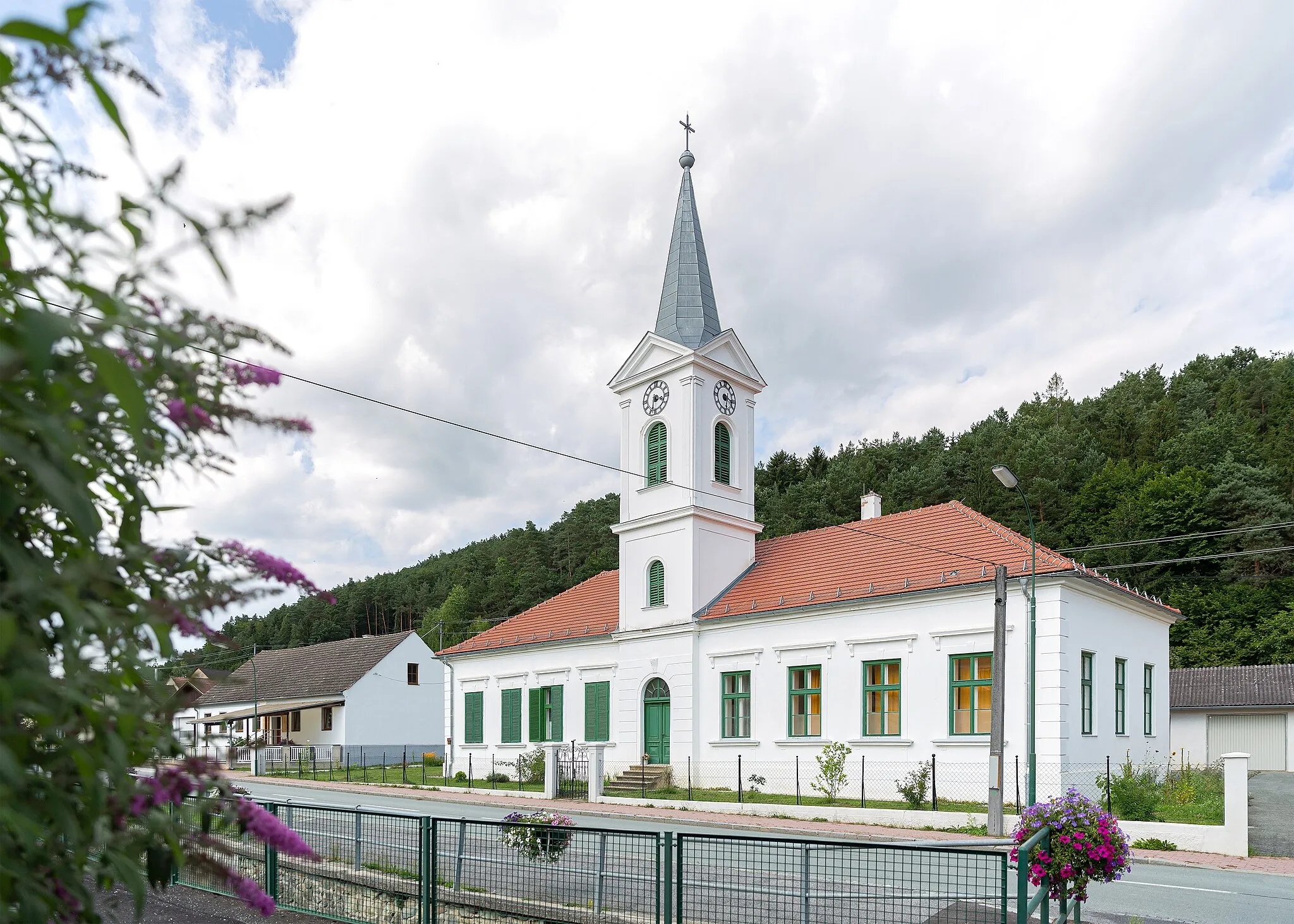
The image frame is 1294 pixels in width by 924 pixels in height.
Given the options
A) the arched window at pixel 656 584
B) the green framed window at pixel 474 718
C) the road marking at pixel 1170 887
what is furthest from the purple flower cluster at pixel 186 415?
the green framed window at pixel 474 718

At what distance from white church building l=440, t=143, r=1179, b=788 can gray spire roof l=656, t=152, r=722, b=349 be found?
0.25 feet

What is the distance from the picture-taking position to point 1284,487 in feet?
180

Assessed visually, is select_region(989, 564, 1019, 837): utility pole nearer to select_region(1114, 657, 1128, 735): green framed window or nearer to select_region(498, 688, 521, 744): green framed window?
select_region(1114, 657, 1128, 735): green framed window

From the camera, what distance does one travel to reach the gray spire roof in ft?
107

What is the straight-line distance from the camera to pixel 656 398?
3225 centimetres

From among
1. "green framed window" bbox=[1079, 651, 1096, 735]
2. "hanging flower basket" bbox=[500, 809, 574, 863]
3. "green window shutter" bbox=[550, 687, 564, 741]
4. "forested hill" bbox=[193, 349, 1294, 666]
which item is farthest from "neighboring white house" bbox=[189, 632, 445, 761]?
"hanging flower basket" bbox=[500, 809, 574, 863]

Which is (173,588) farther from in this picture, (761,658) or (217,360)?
→ (761,658)

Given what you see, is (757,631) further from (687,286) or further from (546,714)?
(687,286)

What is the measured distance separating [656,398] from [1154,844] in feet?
62.9

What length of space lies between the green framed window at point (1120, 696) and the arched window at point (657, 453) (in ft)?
45.7

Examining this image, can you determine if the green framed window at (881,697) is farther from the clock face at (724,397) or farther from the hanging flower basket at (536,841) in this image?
the hanging flower basket at (536,841)

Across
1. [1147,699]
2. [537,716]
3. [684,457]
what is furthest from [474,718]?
[1147,699]

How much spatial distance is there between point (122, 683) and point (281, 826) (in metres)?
0.54

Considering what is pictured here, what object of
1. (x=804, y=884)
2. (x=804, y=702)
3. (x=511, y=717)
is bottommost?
(x=511, y=717)
